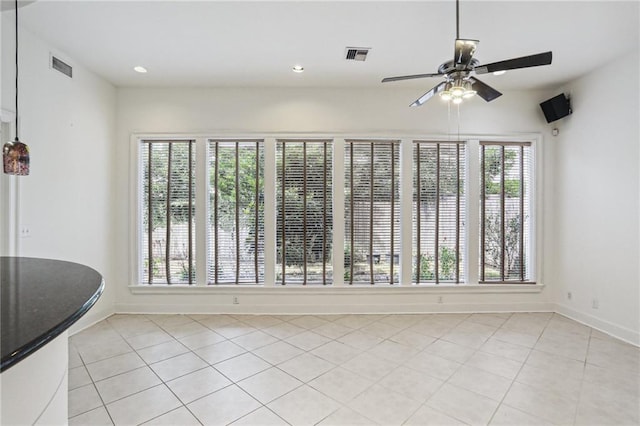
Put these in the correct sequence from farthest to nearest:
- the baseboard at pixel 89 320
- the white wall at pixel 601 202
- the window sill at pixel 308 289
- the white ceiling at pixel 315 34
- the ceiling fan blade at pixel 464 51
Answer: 1. the window sill at pixel 308 289
2. the baseboard at pixel 89 320
3. the white wall at pixel 601 202
4. the white ceiling at pixel 315 34
5. the ceiling fan blade at pixel 464 51

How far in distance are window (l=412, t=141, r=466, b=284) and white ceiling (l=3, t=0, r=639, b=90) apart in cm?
110

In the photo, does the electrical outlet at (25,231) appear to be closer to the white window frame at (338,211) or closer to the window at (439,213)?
the white window frame at (338,211)

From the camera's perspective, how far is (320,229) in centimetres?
423

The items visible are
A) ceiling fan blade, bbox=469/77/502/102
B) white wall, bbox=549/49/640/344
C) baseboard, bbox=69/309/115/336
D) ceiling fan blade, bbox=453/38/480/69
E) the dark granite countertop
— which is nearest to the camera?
the dark granite countertop

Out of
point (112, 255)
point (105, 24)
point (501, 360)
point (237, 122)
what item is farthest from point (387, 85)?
point (112, 255)

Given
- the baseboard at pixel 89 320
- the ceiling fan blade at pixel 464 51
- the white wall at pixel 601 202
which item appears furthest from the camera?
the baseboard at pixel 89 320

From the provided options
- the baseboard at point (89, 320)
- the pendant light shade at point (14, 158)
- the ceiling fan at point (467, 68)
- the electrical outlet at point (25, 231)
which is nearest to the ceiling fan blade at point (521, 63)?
the ceiling fan at point (467, 68)

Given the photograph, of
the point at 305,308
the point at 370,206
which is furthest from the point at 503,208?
the point at 305,308

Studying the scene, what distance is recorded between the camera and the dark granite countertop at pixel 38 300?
82 centimetres

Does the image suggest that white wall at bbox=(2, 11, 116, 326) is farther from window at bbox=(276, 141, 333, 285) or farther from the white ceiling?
window at bbox=(276, 141, 333, 285)

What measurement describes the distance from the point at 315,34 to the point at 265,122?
1.53 m

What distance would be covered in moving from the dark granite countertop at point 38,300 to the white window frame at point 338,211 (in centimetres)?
251

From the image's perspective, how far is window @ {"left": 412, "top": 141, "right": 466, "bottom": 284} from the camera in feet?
14.0

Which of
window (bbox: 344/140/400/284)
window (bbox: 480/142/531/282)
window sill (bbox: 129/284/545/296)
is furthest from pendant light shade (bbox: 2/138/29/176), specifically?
window (bbox: 480/142/531/282)
